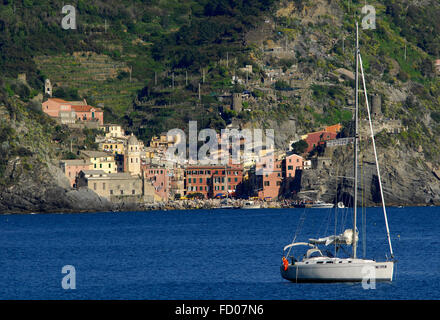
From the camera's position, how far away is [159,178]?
114500 mm

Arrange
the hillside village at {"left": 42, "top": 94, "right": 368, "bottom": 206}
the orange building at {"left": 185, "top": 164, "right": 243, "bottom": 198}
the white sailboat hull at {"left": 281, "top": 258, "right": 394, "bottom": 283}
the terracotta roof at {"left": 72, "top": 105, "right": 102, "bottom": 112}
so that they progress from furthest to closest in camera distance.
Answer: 1. the terracotta roof at {"left": 72, "top": 105, "right": 102, "bottom": 112}
2. the orange building at {"left": 185, "top": 164, "right": 243, "bottom": 198}
3. the hillside village at {"left": 42, "top": 94, "right": 368, "bottom": 206}
4. the white sailboat hull at {"left": 281, "top": 258, "right": 394, "bottom": 283}

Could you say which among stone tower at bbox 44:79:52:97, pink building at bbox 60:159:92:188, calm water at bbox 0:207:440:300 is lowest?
calm water at bbox 0:207:440:300

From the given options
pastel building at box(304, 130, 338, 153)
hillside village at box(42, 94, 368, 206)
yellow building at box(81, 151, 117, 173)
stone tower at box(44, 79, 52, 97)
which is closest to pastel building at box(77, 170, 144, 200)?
hillside village at box(42, 94, 368, 206)

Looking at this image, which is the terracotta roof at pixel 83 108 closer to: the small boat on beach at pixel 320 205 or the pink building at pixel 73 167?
the pink building at pixel 73 167

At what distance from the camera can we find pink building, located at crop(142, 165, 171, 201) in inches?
4488

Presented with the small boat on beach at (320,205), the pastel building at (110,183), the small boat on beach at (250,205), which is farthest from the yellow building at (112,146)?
the small boat on beach at (320,205)

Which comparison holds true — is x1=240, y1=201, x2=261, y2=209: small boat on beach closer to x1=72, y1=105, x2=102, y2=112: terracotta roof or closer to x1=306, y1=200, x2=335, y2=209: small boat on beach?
x1=306, y1=200, x2=335, y2=209: small boat on beach

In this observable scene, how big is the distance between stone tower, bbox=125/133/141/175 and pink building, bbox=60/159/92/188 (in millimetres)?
4384

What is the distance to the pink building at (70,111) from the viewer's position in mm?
131500

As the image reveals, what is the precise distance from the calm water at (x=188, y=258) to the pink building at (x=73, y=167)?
23.2 meters

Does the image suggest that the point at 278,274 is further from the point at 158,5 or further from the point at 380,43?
the point at 158,5

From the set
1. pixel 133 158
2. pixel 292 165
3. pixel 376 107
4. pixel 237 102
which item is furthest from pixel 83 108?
pixel 376 107

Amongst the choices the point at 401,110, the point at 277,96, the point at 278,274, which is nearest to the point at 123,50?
the point at 277,96

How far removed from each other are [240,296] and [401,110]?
360 feet
